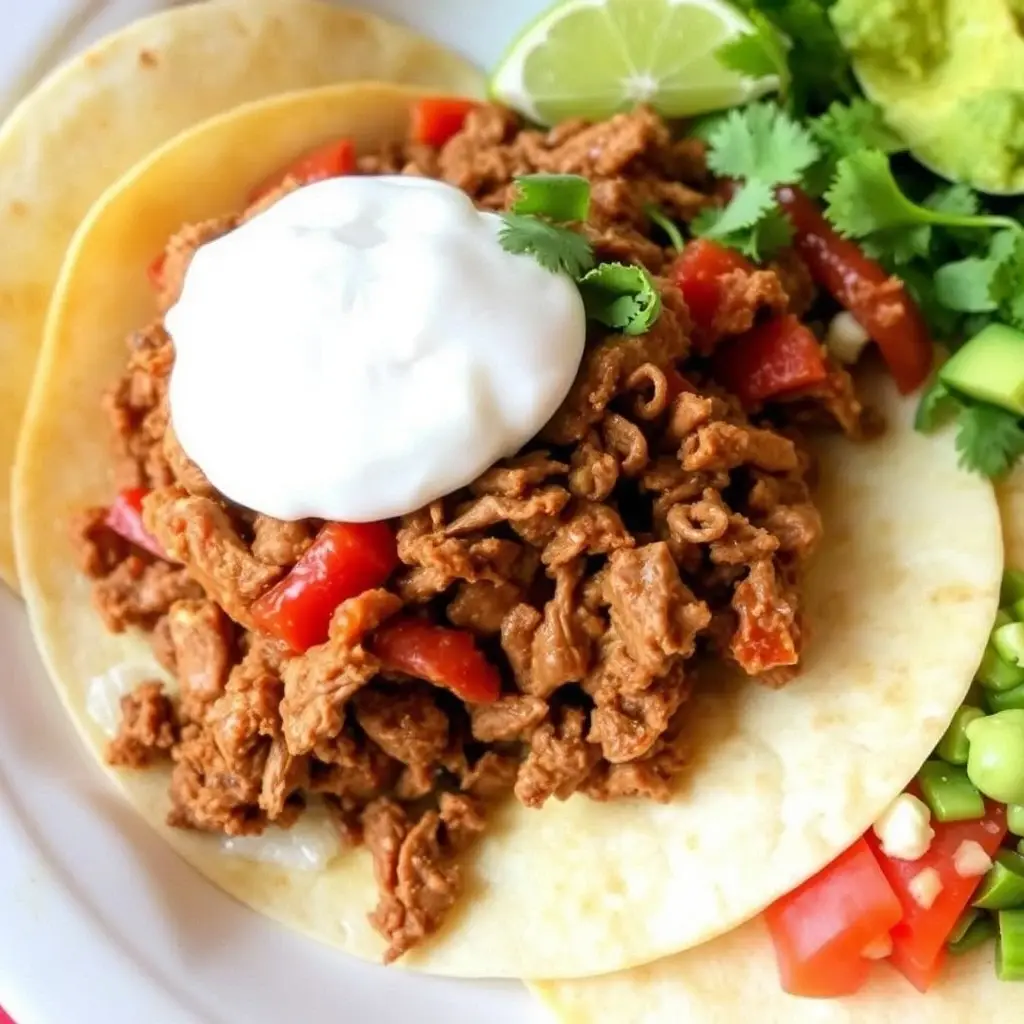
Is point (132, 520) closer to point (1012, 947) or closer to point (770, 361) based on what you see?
point (770, 361)

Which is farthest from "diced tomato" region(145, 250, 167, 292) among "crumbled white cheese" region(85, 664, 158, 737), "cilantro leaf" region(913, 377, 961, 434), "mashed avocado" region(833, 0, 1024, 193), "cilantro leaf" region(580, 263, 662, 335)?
"cilantro leaf" region(913, 377, 961, 434)

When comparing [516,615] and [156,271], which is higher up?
[156,271]

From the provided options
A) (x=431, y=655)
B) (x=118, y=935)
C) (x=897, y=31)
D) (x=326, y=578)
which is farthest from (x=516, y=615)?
(x=897, y=31)

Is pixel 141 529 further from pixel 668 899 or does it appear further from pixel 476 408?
pixel 668 899

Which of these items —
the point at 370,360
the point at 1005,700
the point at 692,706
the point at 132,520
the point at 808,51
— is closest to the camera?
the point at 370,360

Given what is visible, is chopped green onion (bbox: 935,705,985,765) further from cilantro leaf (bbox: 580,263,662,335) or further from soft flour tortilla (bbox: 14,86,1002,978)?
cilantro leaf (bbox: 580,263,662,335)

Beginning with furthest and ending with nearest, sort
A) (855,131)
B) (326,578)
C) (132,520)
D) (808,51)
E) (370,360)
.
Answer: (808,51)
(855,131)
(132,520)
(326,578)
(370,360)
